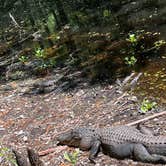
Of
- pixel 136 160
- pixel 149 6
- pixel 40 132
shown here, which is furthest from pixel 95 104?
pixel 149 6

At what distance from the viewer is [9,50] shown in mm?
24156

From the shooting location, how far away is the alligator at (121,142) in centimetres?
791

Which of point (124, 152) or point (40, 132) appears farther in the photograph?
point (40, 132)

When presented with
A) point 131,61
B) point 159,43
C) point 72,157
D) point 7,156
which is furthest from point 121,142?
point 159,43

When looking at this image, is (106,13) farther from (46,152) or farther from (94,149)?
(94,149)

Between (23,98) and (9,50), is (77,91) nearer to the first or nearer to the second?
(23,98)

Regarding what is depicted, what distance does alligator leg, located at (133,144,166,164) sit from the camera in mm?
7754

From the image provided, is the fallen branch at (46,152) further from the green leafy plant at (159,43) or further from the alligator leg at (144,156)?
the green leafy plant at (159,43)

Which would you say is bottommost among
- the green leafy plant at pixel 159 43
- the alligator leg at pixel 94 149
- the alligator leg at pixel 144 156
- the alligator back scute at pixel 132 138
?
the green leafy plant at pixel 159 43

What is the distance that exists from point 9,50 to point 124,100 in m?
14.0

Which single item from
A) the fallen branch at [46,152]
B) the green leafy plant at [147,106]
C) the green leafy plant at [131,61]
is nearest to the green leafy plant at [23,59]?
the green leafy plant at [131,61]

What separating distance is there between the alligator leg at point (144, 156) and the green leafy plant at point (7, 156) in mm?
2719

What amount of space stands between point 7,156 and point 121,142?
2.81m

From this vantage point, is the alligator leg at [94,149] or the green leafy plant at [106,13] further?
the green leafy plant at [106,13]
